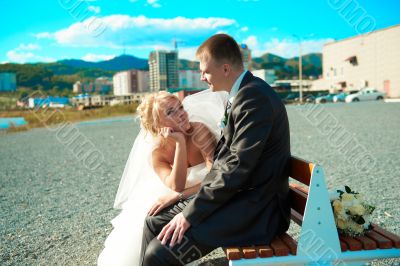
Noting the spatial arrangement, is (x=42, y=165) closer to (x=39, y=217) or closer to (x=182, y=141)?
(x=39, y=217)

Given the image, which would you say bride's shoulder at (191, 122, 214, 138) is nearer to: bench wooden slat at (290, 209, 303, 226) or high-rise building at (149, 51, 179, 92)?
bench wooden slat at (290, 209, 303, 226)

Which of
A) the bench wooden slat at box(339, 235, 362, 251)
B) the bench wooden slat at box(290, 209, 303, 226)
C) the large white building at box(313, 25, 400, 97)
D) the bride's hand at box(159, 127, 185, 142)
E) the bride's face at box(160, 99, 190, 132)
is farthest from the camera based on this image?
the large white building at box(313, 25, 400, 97)

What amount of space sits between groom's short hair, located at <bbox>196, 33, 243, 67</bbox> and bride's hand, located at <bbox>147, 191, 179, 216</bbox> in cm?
105

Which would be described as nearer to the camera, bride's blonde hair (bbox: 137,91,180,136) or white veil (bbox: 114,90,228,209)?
bride's blonde hair (bbox: 137,91,180,136)

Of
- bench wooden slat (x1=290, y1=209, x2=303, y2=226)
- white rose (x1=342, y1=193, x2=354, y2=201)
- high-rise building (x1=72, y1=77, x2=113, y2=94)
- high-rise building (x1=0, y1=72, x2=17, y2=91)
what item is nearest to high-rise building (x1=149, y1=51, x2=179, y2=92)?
A: high-rise building (x1=0, y1=72, x2=17, y2=91)

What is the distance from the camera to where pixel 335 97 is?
47.0m

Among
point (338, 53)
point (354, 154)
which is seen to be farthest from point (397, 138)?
point (338, 53)

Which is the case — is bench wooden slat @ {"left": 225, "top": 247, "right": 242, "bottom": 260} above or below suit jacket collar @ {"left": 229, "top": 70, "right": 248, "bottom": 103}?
below

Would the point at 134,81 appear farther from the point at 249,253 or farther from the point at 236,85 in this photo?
the point at 249,253

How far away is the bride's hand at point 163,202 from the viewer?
112 inches

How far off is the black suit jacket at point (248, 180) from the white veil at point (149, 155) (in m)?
0.86

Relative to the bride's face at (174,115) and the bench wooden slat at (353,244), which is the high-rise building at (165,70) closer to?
the bride's face at (174,115)

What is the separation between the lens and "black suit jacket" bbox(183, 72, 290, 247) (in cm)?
229

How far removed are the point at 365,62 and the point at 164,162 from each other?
6756 cm
